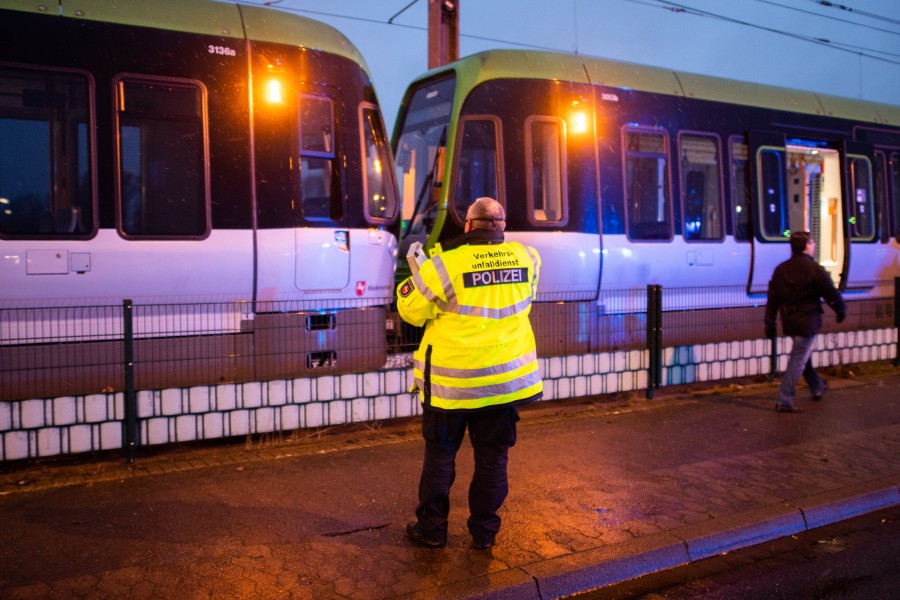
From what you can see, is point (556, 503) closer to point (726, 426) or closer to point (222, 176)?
point (726, 426)

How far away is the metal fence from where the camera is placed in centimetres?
643

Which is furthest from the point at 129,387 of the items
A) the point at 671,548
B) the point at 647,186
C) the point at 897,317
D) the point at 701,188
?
the point at 897,317

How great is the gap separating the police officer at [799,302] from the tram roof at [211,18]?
5.06 m

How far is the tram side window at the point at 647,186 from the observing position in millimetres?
11242

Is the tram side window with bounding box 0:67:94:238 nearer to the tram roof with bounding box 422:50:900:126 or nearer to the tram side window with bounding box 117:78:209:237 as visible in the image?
the tram side window with bounding box 117:78:209:237

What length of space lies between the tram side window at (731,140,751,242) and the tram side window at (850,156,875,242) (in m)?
2.78

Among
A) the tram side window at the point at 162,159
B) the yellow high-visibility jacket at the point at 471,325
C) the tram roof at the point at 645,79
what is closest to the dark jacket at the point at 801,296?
the tram roof at the point at 645,79

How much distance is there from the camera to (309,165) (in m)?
8.29

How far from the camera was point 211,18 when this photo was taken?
7.87 meters

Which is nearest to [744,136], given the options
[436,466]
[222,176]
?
[222,176]

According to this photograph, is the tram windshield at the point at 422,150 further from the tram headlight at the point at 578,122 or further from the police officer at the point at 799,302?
the police officer at the point at 799,302

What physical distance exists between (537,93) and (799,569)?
703 cm

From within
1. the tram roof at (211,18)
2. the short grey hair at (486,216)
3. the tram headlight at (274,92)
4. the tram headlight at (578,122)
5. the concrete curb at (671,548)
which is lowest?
the concrete curb at (671,548)

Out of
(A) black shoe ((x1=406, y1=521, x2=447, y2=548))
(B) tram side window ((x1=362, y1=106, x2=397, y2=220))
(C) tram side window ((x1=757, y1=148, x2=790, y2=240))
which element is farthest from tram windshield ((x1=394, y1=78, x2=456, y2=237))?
(A) black shoe ((x1=406, y1=521, x2=447, y2=548))
